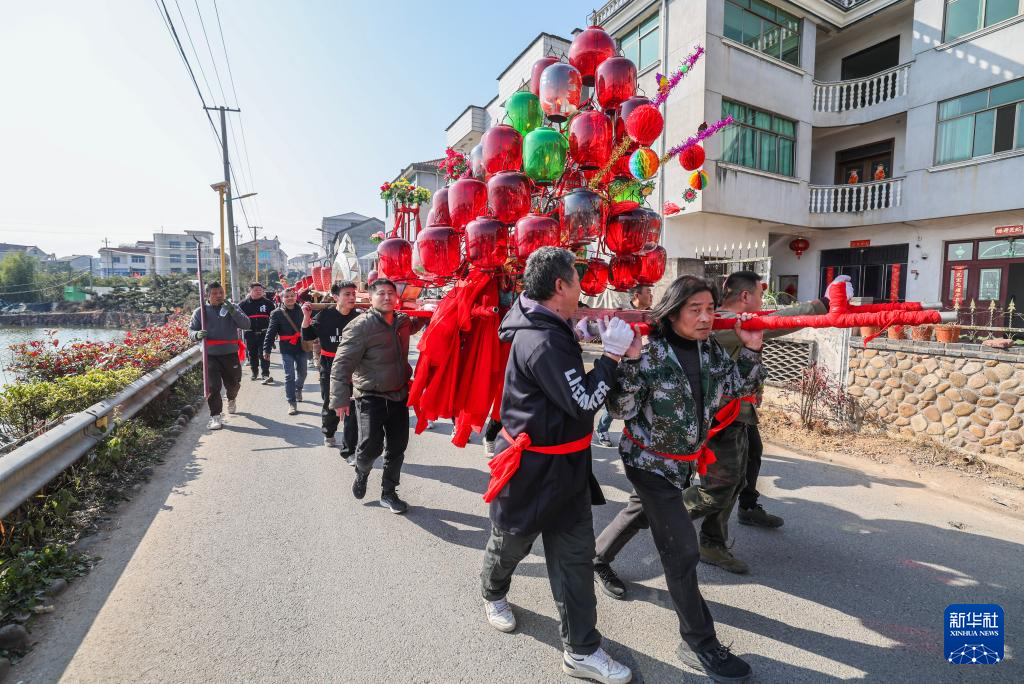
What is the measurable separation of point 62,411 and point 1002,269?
17.3m

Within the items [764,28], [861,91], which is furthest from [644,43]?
[861,91]

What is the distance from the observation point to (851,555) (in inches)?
138

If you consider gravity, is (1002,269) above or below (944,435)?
above

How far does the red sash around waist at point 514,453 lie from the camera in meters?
2.35

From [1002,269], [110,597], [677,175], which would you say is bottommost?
[110,597]

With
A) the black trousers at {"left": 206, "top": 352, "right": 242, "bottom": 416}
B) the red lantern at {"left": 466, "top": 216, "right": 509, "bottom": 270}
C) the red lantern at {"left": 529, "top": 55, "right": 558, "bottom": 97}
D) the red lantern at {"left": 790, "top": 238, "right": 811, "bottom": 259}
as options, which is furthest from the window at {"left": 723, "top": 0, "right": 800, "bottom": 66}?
the black trousers at {"left": 206, "top": 352, "right": 242, "bottom": 416}

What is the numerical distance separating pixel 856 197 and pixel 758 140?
11.0 feet

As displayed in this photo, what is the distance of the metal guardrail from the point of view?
10.2 ft

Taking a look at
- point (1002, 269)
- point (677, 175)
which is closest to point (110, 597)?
point (677, 175)

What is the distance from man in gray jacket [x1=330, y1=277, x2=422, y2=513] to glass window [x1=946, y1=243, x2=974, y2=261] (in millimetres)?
14541

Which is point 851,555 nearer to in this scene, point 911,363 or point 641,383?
point 641,383

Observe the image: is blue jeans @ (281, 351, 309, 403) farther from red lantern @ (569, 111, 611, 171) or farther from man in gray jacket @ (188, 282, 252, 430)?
red lantern @ (569, 111, 611, 171)

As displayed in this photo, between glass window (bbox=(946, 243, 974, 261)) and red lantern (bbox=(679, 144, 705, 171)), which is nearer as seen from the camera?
red lantern (bbox=(679, 144, 705, 171))

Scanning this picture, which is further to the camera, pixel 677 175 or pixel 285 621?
pixel 677 175
